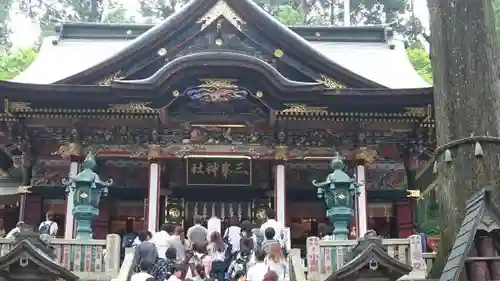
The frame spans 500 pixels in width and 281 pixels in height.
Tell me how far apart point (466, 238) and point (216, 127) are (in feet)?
30.4

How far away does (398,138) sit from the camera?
549 inches

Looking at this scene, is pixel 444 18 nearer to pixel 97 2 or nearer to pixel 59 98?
pixel 59 98

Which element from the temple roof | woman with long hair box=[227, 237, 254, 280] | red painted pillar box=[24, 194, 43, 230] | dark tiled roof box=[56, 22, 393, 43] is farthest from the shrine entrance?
dark tiled roof box=[56, 22, 393, 43]

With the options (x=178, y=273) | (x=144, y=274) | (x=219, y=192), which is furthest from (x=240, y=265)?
(x=219, y=192)

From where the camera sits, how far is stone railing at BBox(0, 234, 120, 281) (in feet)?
29.2

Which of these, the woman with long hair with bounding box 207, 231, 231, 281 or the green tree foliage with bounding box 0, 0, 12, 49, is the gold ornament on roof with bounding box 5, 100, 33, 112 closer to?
the woman with long hair with bounding box 207, 231, 231, 281

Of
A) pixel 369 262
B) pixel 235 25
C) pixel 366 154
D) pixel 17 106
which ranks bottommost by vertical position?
pixel 369 262

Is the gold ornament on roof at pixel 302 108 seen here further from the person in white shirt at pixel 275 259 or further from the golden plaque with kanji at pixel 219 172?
the person in white shirt at pixel 275 259

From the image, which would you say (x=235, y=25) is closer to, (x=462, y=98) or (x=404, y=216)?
(x=404, y=216)

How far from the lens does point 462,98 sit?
6.16 metres

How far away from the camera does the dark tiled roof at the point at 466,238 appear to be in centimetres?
446

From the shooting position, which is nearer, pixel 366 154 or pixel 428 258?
pixel 428 258

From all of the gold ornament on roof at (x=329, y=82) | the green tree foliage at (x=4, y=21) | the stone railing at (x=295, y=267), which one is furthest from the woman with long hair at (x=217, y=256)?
the green tree foliage at (x=4, y=21)

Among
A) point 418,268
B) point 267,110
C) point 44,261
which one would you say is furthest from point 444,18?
point 267,110
